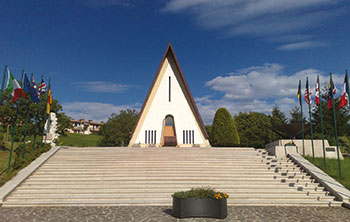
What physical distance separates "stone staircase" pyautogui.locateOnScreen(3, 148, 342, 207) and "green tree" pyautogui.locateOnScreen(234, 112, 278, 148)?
24520 millimetres

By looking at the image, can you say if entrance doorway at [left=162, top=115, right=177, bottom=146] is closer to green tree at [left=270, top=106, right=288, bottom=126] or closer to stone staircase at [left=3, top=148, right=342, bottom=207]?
stone staircase at [left=3, top=148, right=342, bottom=207]

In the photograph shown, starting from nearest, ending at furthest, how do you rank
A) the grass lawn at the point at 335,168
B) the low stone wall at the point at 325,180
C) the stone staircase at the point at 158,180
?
the stone staircase at the point at 158,180 < the low stone wall at the point at 325,180 < the grass lawn at the point at 335,168

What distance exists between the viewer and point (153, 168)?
1366cm

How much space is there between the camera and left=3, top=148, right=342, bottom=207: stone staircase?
1004 cm

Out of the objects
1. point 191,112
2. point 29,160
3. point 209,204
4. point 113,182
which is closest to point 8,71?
point 29,160

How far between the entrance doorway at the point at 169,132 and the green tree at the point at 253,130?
15917 mm

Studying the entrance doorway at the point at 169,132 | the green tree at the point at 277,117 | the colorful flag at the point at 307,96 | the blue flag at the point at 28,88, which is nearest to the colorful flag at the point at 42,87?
the blue flag at the point at 28,88

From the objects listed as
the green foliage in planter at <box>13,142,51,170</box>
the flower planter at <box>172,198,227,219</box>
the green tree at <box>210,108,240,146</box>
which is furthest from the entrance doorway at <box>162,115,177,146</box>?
the flower planter at <box>172,198,227,219</box>

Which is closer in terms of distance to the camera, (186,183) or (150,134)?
(186,183)

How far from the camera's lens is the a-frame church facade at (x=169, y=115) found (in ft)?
87.0

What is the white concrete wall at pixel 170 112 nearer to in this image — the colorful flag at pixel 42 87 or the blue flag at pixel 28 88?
the colorful flag at pixel 42 87

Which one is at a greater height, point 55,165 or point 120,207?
point 55,165

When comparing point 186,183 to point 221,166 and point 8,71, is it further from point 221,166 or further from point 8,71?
point 8,71

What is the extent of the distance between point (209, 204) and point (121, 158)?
9.19m
